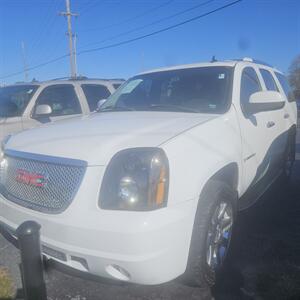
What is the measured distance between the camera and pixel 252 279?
3076 millimetres

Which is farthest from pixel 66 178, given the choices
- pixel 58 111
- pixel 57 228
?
pixel 58 111

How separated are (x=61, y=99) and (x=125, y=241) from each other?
17.4ft

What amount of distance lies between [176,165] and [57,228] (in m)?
0.94

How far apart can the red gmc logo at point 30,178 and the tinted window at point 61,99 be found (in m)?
4.20

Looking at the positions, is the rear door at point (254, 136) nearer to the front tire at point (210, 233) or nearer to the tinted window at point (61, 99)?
the front tire at point (210, 233)

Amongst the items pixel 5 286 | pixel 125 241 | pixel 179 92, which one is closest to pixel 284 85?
pixel 179 92

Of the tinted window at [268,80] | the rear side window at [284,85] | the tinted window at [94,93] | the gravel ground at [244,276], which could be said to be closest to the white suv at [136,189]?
the gravel ground at [244,276]

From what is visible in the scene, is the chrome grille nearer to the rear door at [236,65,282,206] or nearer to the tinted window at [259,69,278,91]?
the rear door at [236,65,282,206]

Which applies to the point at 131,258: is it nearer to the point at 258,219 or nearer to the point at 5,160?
the point at 5,160

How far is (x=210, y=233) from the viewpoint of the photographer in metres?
2.88

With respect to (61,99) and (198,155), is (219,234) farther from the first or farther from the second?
(61,99)

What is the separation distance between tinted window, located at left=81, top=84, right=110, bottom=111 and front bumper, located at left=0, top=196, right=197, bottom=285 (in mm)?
5015

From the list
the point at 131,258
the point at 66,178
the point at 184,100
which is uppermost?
the point at 184,100

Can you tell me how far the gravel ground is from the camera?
9.43 ft
